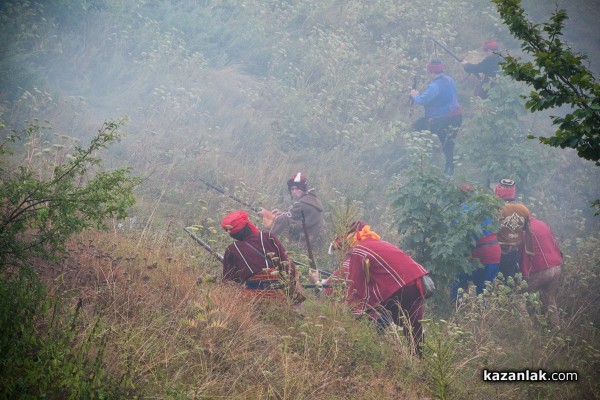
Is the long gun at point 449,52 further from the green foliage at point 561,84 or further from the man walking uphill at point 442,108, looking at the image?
the green foliage at point 561,84

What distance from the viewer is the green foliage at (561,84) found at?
4086 mm

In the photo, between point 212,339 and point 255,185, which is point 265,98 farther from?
point 212,339

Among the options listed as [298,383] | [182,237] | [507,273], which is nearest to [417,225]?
[507,273]

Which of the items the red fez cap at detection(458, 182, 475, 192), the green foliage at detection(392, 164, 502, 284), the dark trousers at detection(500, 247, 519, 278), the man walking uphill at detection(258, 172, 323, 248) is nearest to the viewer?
the green foliage at detection(392, 164, 502, 284)

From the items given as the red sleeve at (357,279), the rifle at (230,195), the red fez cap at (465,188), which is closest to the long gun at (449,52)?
the red fez cap at (465,188)

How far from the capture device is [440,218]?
25.6 feet

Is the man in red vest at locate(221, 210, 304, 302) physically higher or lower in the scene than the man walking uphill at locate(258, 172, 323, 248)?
higher

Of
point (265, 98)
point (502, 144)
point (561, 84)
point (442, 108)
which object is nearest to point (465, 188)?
point (561, 84)

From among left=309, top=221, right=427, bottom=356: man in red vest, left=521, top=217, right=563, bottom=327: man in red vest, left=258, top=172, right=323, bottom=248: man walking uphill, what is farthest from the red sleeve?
left=521, top=217, right=563, bottom=327: man in red vest

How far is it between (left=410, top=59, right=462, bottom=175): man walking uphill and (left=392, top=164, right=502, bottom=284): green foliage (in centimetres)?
478

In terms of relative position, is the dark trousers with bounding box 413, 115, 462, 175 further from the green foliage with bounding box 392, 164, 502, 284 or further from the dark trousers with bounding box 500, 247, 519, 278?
the green foliage with bounding box 392, 164, 502, 284

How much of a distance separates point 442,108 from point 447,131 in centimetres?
57

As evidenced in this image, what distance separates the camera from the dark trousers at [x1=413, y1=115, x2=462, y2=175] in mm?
12648

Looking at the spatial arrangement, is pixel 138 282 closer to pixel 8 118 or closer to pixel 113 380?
pixel 113 380
